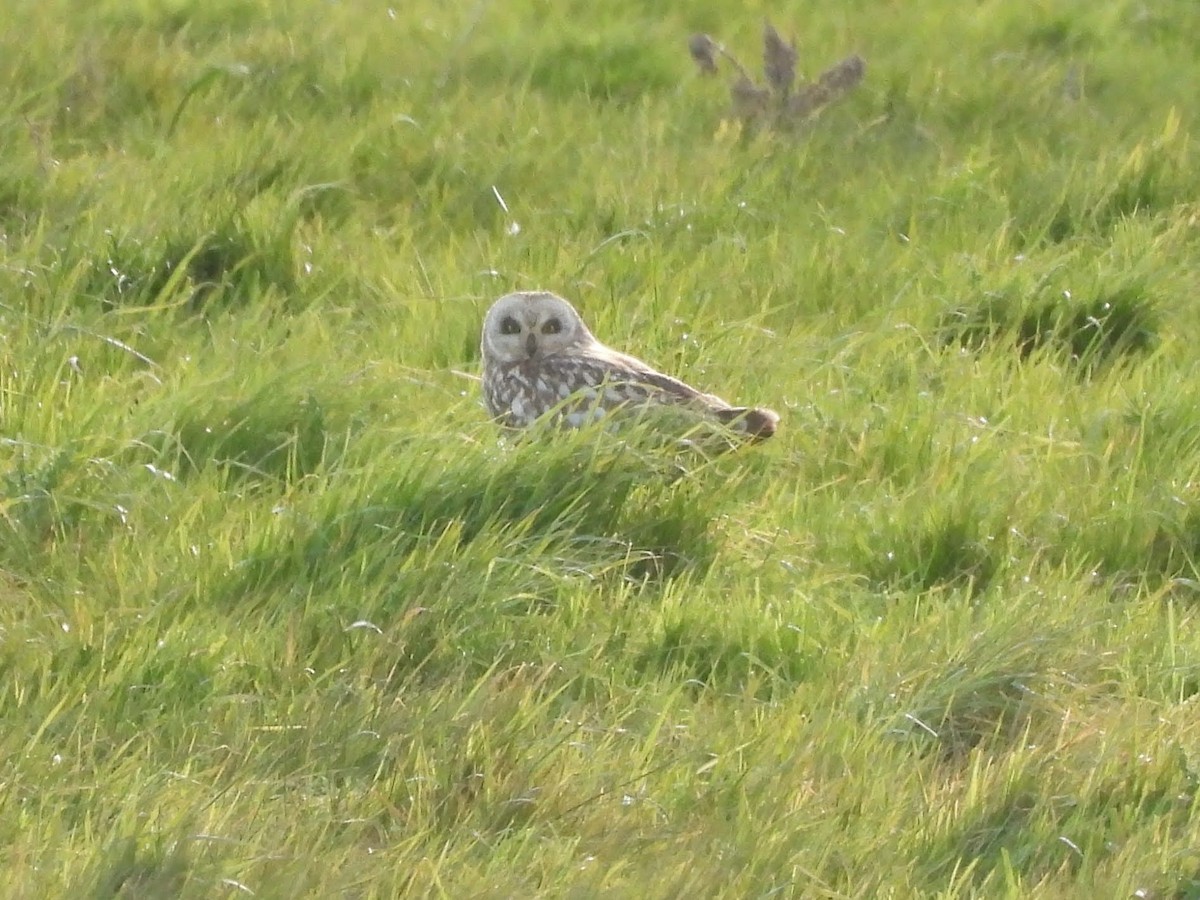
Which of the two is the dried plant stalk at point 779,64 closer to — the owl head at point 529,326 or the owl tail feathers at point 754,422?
the owl head at point 529,326

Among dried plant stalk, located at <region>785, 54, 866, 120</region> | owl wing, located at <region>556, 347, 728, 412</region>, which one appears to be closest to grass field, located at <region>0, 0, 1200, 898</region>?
dried plant stalk, located at <region>785, 54, 866, 120</region>

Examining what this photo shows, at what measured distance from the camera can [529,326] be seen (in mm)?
4781

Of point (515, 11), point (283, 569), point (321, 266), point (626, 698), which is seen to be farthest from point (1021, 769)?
point (515, 11)

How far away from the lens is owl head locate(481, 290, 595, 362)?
475 centimetres

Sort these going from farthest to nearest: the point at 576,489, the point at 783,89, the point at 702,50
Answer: the point at 702,50 < the point at 783,89 < the point at 576,489

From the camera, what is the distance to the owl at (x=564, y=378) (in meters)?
4.37

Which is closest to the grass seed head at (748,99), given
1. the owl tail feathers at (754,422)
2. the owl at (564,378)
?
the owl at (564,378)

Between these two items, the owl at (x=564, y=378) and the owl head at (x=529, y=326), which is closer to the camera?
the owl at (x=564, y=378)

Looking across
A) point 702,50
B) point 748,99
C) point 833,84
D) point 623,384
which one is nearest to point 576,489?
point 623,384

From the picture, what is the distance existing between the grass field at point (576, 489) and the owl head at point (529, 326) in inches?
6.9

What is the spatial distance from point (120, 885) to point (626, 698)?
1.06 meters

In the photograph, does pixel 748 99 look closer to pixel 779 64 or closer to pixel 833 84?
pixel 779 64

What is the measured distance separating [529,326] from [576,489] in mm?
918

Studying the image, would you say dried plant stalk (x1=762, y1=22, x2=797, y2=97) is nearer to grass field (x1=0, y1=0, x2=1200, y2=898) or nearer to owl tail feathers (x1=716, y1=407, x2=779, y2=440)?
grass field (x1=0, y1=0, x2=1200, y2=898)
